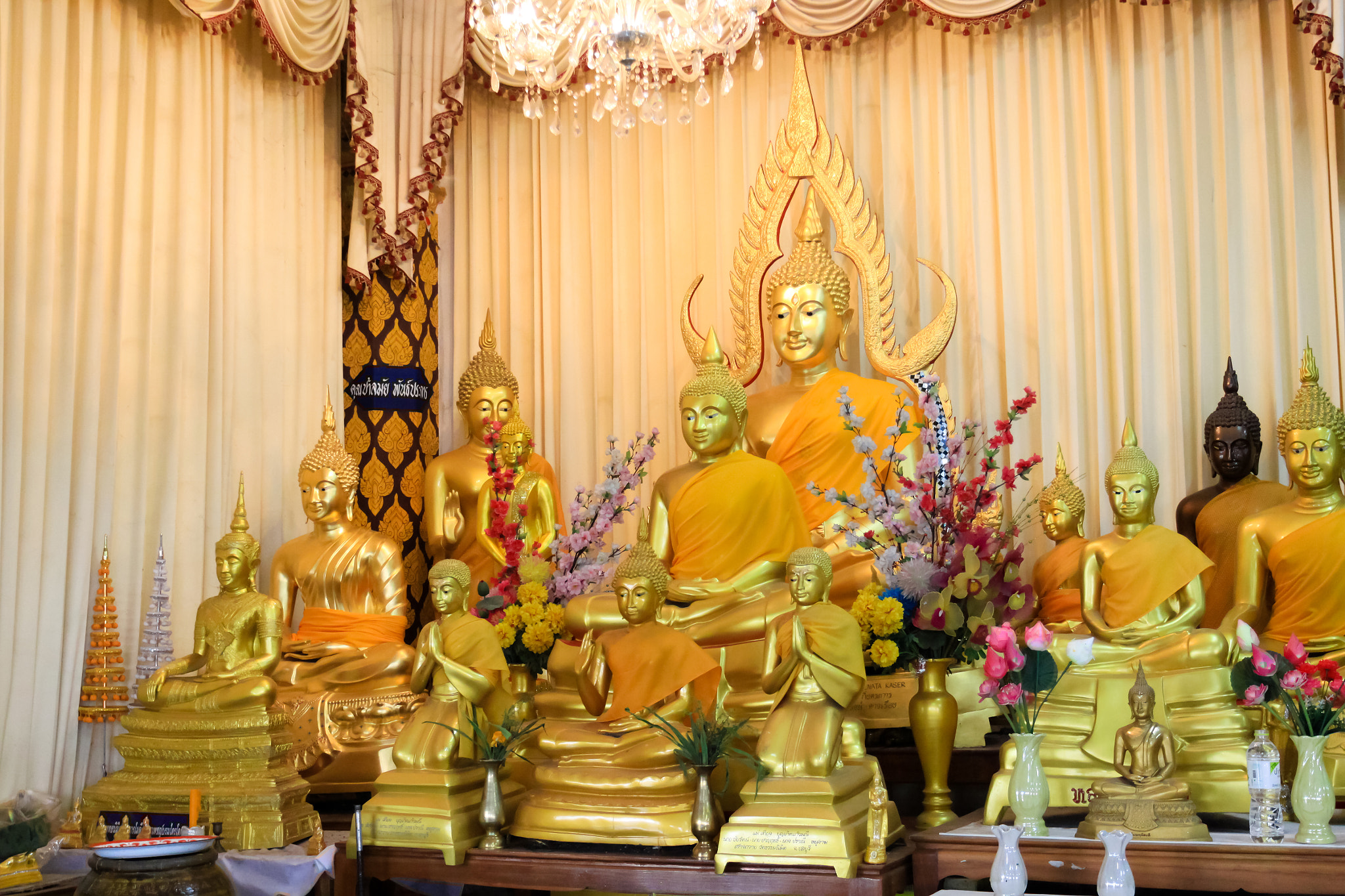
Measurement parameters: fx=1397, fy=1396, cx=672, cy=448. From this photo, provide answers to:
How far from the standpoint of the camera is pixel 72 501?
15.6 ft

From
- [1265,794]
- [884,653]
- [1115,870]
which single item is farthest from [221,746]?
[1265,794]

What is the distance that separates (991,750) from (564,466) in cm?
268

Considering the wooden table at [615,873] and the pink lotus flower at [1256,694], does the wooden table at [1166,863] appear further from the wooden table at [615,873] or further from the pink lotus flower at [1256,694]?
the pink lotus flower at [1256,694]

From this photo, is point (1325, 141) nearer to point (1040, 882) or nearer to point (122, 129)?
point (1040, 882)

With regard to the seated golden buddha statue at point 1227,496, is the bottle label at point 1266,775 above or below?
below

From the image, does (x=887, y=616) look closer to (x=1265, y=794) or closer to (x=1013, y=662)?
(x=1013, y=662)

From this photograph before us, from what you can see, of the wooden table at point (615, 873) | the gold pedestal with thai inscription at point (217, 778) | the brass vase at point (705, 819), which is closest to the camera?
the wooden table at point (615, 873)

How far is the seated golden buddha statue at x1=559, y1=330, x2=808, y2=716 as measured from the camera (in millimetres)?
4164

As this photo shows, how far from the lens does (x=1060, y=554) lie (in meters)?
4.80

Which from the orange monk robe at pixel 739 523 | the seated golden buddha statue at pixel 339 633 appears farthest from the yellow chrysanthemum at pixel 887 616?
the seated golden buddha statue at pixel 339 633

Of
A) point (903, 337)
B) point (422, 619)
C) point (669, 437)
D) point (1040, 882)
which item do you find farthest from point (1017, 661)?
point (422, 619)

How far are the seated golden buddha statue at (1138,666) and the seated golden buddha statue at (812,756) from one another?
363 mm

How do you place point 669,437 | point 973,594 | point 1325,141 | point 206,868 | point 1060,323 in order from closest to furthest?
point 206,868 < point 973,594 < point 1325,141 < point 1060,323 < point 669,437

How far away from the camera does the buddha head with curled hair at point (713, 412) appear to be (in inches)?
190
